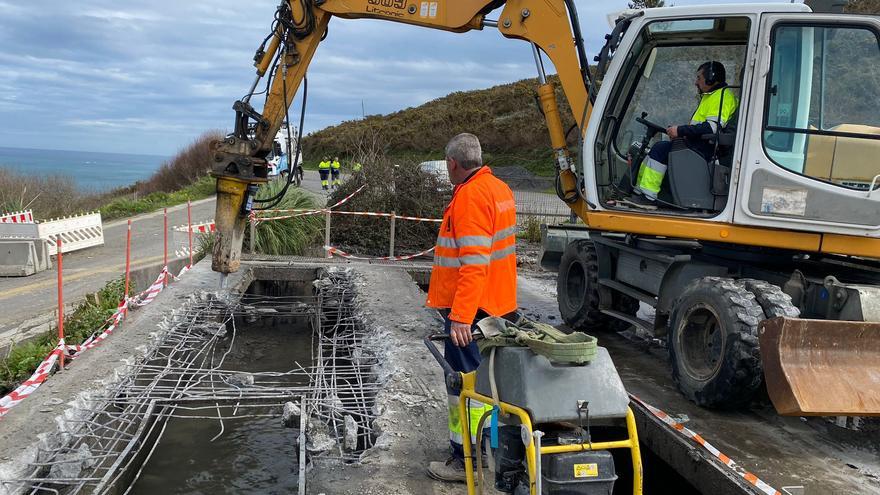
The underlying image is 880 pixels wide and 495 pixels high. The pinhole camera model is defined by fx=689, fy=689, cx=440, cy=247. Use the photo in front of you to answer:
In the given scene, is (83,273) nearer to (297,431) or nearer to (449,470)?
(297,431)

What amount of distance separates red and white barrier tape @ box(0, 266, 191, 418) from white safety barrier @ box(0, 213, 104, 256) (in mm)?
4711

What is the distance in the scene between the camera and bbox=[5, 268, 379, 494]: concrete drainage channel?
4250mm

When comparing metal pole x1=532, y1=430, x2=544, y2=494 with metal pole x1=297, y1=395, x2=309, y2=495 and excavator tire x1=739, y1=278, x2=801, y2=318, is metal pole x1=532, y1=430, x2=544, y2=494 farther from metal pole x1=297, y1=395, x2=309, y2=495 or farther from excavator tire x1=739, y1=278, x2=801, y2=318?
excavator tire x1=739, y1=278, x2=801, y2=318

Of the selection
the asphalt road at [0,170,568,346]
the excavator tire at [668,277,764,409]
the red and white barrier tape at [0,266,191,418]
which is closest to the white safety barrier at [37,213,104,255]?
the asphalt road at [0,170,568,346]

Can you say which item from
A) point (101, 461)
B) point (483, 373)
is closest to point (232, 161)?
point (101, 461)

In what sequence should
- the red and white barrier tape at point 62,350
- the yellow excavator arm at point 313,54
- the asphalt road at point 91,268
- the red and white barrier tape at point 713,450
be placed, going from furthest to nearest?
the asphalt road at point 91,268
the yellow excavator arm at point 313,54
the red and white barrier tape at point 62,350
the red and white barrier tape at point 713,450

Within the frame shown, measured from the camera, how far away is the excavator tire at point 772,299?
4.84 meters

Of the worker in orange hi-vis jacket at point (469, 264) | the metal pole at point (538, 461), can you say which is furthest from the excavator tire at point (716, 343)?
the metal pole at point (538, 461)

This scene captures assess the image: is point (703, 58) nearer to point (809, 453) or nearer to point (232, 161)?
point (809, 453)

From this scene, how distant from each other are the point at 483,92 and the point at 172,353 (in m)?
40.9

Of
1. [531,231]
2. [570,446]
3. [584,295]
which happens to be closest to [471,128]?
[531,231]

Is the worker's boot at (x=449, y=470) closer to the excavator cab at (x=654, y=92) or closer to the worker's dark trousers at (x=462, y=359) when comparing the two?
the worker's dark trousers at (x=462, y=359)

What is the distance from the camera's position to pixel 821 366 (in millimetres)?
4566

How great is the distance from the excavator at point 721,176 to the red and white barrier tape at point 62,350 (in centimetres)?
125
